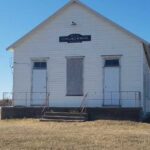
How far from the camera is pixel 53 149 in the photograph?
1580cm

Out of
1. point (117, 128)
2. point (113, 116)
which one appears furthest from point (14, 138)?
point (113, 116)

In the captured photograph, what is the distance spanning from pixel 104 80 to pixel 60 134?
9.56 m

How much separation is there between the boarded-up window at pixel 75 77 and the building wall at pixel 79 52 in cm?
26

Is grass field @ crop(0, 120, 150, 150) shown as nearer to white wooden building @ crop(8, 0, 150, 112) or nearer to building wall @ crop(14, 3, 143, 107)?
white wooden building @ crop(8, 0, 150, 112)

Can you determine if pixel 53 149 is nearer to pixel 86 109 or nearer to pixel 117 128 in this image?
pixel 117 128

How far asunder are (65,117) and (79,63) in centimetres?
402

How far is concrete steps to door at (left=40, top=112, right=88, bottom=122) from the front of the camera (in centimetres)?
2620

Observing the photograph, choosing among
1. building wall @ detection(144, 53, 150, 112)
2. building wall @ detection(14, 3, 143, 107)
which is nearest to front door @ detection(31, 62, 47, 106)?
building wall @ detection(14, 3, 143, 107)

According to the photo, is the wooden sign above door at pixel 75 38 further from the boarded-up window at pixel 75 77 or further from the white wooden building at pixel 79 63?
the boarded-up window at pixel 75 77

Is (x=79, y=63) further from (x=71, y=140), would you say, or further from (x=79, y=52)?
(x=71, y=140)

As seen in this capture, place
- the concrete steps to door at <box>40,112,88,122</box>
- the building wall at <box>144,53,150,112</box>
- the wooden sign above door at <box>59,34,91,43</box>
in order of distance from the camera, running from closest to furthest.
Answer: the concrete steps to door at <box>40,112,88,122</box> < the wooden sign above door at <box>59,34,91,43</box> < the building wall at <box>144,53,150,112</box>

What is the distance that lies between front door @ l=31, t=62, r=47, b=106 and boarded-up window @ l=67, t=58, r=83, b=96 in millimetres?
1463

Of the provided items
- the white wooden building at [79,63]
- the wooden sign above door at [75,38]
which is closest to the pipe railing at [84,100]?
the white wooden building at [79,63]

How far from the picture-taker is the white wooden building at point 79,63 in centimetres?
2819
